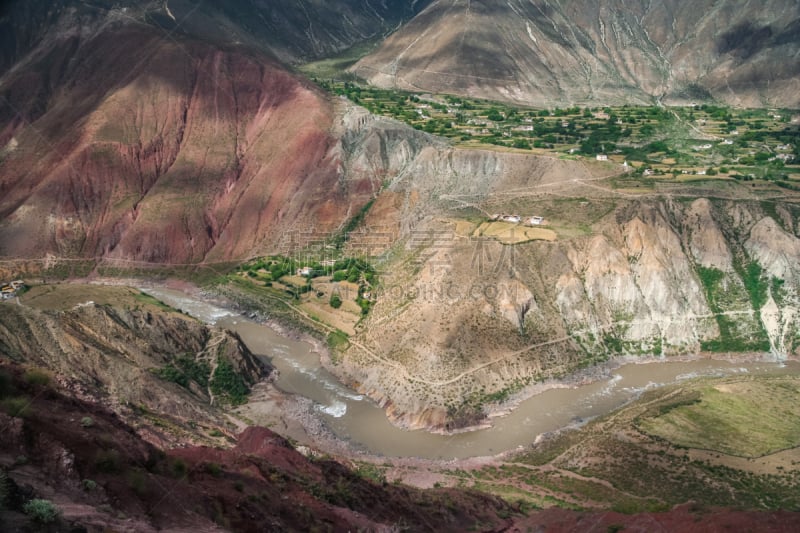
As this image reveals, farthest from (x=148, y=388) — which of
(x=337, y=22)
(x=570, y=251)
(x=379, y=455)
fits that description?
(x=337, y=22)

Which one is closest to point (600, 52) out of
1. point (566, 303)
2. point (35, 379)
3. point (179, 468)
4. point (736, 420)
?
point (566, 303)

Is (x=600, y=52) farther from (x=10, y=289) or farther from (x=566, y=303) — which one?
(x=10, y=289)

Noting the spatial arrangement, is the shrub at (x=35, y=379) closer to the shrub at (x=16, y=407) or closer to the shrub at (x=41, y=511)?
the shrub at (x=16, y=407)

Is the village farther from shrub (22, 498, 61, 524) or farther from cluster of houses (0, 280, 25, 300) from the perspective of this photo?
shrub (22, 498, 61, 524)

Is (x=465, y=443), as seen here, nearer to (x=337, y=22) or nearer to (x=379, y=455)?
(x=379, y=455)

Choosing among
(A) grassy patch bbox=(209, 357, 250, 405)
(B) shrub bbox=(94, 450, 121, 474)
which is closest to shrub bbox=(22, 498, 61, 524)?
(B) shrub bbox=(94, 450, 121, 474)

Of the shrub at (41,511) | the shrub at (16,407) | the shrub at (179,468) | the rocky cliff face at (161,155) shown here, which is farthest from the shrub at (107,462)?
the rocky cliff face at (161,155)
